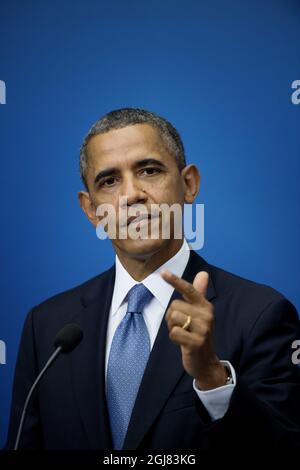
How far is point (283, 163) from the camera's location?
1980 millimetres

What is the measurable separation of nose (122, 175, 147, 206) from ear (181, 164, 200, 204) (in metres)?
0.18

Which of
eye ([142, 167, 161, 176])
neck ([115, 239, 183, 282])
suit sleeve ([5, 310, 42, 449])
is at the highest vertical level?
eye ([142, 167, 161, 176])

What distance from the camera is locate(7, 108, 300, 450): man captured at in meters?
1.34

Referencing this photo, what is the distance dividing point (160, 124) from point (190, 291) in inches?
26.7

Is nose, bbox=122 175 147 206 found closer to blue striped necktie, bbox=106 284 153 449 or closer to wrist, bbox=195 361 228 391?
blue striped necktie, bbox=106 284 153 449

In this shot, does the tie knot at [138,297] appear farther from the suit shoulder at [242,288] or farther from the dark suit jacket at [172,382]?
the suit shoulder at [242,288]

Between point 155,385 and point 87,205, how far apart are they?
0.59m

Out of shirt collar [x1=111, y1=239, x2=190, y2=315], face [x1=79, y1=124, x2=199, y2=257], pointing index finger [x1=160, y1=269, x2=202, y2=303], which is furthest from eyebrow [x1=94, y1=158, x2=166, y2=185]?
pointing index finger [x1=160, y1=269, x2=202, y2=303]

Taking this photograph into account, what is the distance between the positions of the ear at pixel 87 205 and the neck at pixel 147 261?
0.50 feet

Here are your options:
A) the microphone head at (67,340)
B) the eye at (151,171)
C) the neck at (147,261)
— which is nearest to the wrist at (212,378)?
the microphone head at (67,340)

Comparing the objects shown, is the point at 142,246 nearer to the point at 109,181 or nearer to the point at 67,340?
the point at 109,181

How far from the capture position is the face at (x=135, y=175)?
1613 mm

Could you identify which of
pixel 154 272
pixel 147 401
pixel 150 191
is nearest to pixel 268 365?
pixel 147 401

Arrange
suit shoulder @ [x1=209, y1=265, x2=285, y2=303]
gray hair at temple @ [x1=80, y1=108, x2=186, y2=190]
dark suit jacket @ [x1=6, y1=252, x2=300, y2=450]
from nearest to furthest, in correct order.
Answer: dark suit jacket @ [x1=6, y1=252, x2=300, y2=450] → suit shoulder @ [x1=209, y1=265, x2=285, y2=303] → gray hair at temple @ [x1=80, y1=108, x2=186, y2=190]
